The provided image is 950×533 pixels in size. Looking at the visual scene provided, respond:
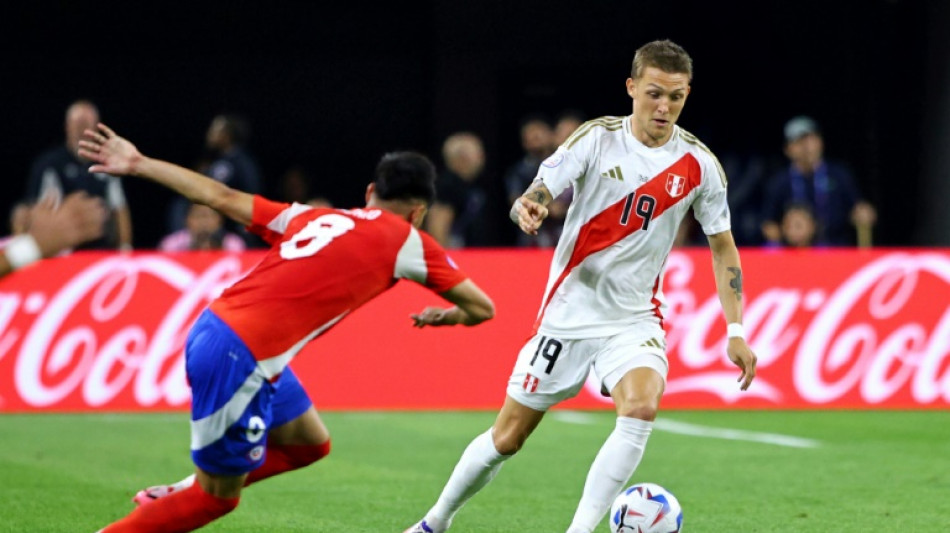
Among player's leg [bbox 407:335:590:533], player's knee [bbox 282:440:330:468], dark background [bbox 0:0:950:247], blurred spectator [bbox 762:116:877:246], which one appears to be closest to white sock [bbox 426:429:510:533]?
player's leg [bbox 407:335:590:533]

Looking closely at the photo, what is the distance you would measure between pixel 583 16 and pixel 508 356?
8531mm

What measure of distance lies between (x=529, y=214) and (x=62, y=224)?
1.93 meters

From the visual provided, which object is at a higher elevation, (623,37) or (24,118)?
(623,37)

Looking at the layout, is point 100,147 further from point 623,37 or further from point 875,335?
point 623,37

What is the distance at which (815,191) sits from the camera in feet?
51.2

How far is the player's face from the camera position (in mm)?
6832

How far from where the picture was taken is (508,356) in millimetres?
14023

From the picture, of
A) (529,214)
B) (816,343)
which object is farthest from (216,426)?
(816,343)

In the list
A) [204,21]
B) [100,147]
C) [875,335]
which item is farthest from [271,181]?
[100,147]

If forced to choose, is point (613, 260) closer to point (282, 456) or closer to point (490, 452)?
point (490, 452)

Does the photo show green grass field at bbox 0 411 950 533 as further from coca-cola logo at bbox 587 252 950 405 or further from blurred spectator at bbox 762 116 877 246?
blurred spectator at bbox 762 116 877 246

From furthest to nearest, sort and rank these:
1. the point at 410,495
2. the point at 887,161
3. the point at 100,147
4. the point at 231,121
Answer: the point at 887,161 < the point at 231,121 < the point at 410,495 < the point at 100,147

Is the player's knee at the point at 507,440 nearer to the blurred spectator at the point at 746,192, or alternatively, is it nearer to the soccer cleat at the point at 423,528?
the soccer cleat at the point at 423,528

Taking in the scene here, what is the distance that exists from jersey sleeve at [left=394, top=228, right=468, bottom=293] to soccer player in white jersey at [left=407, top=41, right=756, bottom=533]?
0.68m
